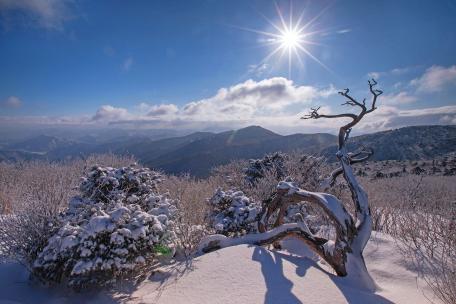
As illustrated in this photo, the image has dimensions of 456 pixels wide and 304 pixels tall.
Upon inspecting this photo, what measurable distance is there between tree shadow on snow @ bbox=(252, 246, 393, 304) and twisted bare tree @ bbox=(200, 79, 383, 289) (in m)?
0.36

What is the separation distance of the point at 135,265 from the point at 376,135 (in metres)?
90.1

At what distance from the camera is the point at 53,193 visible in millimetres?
7266

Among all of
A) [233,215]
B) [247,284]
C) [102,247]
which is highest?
[102,247]

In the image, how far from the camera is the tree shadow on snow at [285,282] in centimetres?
462

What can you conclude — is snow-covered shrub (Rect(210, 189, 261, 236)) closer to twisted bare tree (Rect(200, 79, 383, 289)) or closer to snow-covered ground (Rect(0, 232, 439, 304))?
twisted bare tree (Rect(200, 79, 383, 289))

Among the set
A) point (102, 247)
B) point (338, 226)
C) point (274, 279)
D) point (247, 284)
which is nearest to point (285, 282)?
point (274, 279)

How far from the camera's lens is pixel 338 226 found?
618 cm

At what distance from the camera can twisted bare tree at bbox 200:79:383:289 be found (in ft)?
19.4

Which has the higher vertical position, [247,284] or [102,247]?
[102,247]

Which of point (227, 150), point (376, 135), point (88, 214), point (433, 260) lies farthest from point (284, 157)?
point (227, 150)

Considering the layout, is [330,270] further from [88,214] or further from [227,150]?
[227,150]

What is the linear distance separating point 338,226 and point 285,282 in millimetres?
1871

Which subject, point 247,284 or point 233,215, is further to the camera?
point 233,215

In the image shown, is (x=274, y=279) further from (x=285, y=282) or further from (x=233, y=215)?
(x=233, y=215)
